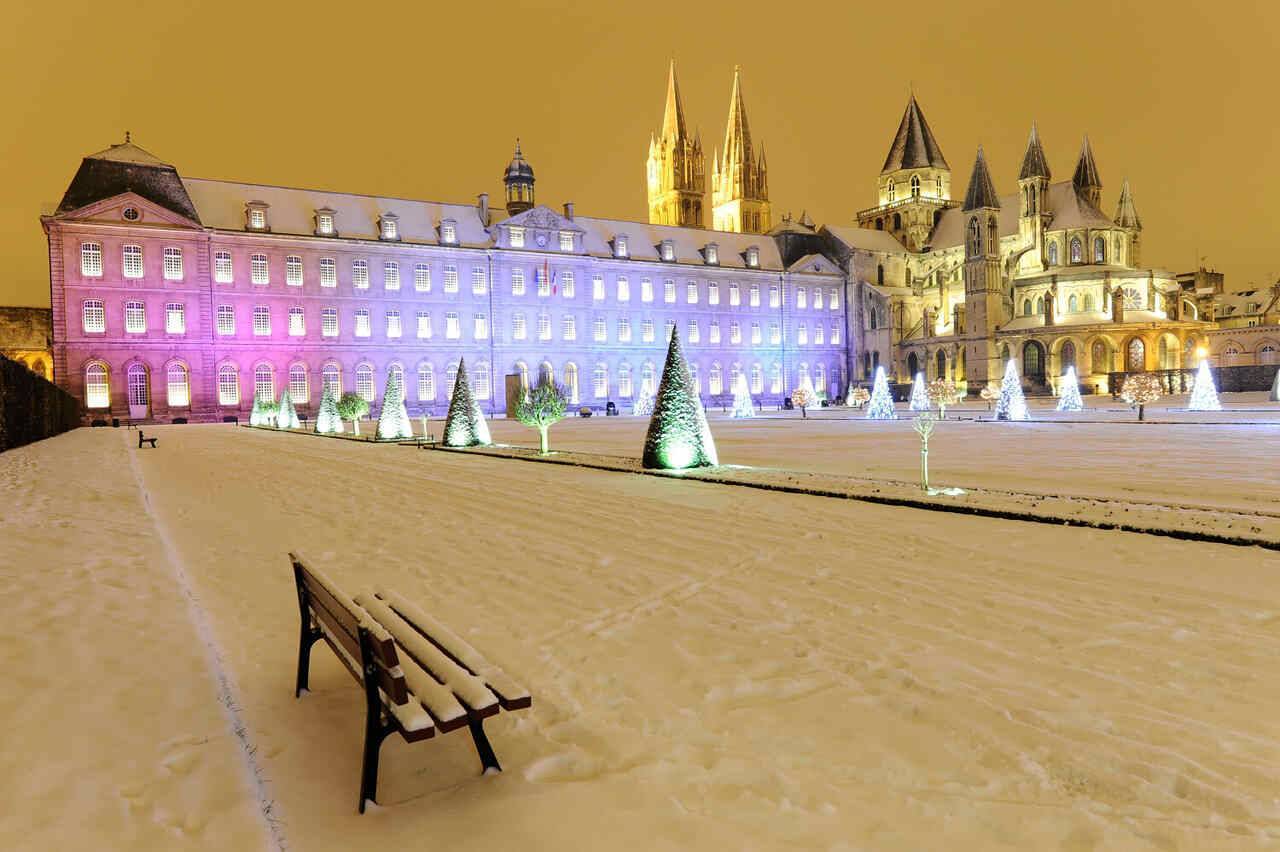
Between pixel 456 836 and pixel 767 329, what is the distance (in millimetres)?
68967

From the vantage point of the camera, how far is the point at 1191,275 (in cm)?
10119

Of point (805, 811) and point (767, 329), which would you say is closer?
point (805, 811)

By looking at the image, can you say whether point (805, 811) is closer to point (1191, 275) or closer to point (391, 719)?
point (391, 719)

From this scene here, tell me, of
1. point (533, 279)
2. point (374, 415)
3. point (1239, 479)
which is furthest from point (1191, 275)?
point (1239, 479)

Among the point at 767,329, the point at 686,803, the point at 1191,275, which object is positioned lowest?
the point at 686,803

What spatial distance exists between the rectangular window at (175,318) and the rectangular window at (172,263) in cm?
164

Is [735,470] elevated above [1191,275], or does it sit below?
below

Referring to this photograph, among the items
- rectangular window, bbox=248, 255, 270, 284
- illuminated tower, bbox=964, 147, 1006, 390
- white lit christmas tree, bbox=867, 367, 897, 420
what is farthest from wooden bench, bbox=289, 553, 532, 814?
illuminated tower, bbox=964, 147, 1006, 390

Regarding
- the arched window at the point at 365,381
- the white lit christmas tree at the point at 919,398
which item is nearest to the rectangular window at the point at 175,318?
the arched window at the point at 365,381

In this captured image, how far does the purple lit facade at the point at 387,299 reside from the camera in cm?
4625

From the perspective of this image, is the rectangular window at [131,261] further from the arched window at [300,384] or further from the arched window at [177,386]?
the arched window at [300,384]

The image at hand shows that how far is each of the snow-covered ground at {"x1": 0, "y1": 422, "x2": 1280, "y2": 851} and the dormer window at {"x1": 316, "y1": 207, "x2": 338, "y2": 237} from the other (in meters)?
47.6

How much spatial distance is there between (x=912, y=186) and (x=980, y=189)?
59.5ft

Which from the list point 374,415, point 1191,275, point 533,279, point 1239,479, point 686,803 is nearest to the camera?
point 686,803
